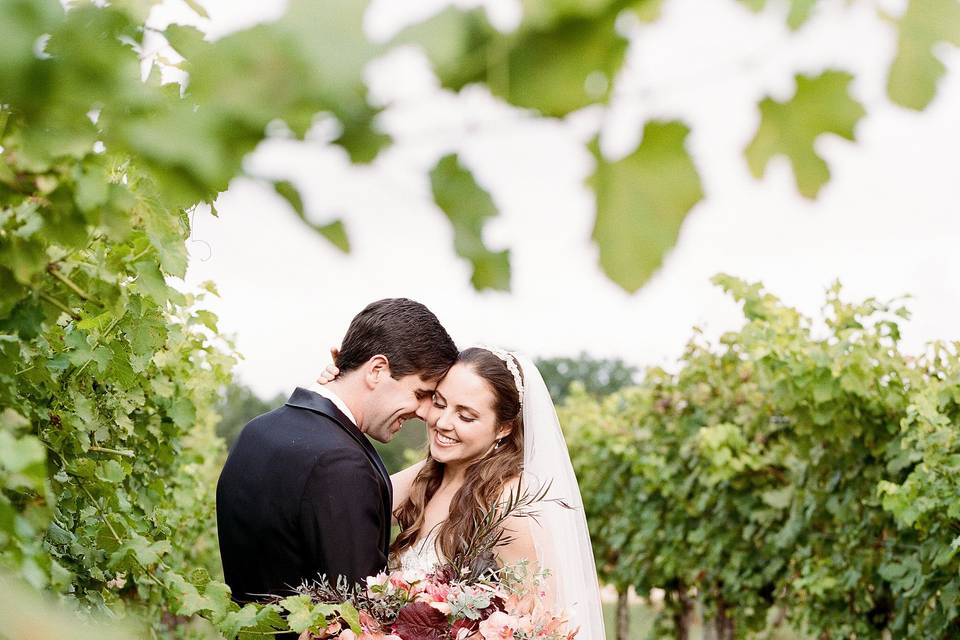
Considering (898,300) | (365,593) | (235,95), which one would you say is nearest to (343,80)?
(235,95)

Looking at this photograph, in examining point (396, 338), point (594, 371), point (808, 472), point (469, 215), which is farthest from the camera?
point (594, 371)

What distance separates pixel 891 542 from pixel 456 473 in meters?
3.20

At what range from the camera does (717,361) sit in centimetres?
952

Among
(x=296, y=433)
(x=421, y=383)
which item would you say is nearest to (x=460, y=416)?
(x=421, y=383)

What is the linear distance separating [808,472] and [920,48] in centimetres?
712

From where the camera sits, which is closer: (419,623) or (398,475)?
(419,623)

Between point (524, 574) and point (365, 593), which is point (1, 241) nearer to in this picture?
point (365, 593)

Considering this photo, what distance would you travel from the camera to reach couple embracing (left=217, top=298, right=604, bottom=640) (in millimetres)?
3309

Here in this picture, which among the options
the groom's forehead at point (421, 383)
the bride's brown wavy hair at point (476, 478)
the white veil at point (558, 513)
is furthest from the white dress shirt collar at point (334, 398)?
the white veil at point (558, 513)

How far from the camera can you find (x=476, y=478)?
15.5 ft

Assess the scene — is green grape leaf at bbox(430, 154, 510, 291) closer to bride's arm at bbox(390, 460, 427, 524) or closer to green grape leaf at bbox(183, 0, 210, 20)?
green grape leaf at bbox(183, 0, 210, 20)

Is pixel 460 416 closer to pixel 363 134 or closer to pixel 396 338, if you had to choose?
pixel 396 338

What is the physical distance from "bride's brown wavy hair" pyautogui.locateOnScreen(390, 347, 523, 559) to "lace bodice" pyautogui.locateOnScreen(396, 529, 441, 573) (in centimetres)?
4

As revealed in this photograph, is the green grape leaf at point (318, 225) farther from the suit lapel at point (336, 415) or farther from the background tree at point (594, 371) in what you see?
the background tree at point (594, 371)
